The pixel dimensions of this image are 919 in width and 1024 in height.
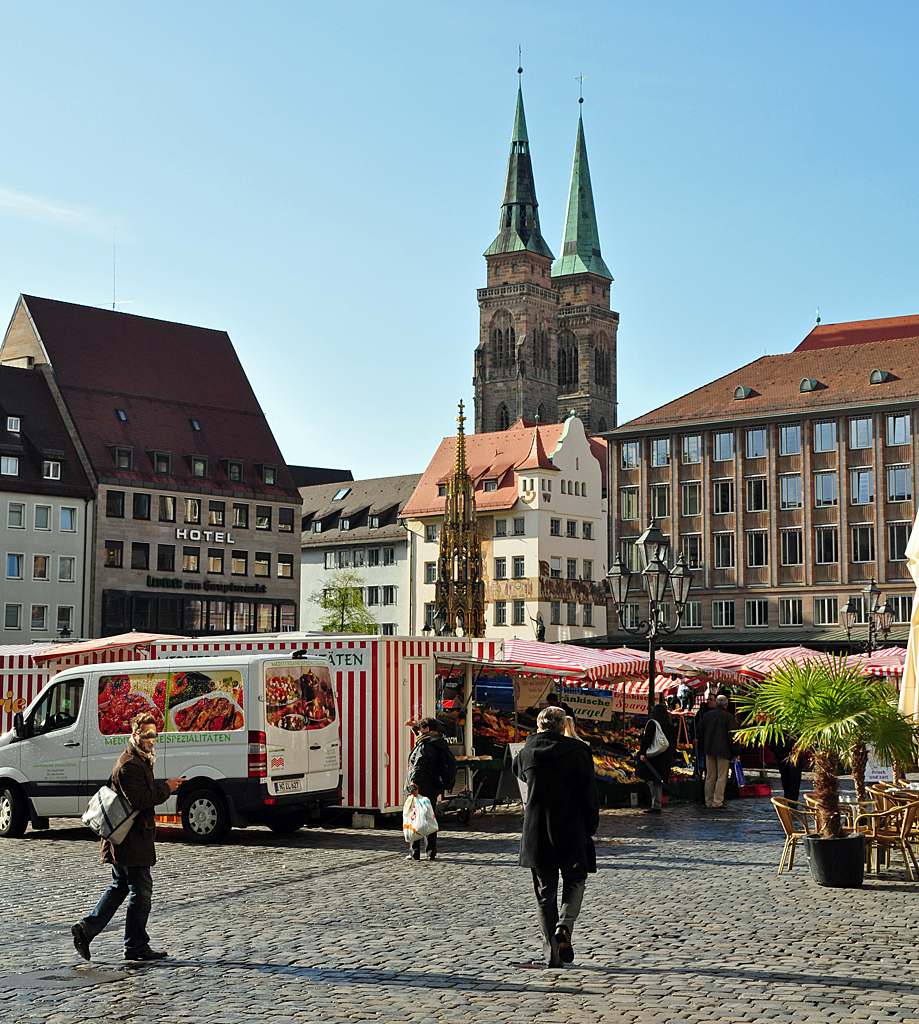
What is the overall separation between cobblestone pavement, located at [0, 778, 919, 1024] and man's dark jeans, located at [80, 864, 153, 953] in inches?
9.8

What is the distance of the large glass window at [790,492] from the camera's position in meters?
76.9

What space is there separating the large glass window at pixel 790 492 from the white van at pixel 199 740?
6033cm

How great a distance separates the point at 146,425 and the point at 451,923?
7068cm

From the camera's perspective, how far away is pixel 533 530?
9019cm

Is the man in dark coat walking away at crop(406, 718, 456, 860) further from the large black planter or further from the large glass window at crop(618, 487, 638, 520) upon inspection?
the large glass window at crop(618, 487, 638, 520)

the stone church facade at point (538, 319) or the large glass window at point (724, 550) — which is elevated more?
the stone church facade at point (538, 319)

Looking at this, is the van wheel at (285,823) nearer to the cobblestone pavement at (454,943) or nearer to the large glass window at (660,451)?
the cobblestone pavement at (454,943)

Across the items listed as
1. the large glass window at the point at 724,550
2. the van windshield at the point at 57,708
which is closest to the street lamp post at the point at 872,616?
the van windshield at the point at 57,708

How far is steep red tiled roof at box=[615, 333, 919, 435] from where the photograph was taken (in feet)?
246

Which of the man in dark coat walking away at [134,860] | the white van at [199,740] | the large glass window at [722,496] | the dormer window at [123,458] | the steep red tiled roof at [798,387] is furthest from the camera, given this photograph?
the large glass window at [722,496]

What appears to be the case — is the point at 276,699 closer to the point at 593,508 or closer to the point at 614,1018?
the point at 614,1018

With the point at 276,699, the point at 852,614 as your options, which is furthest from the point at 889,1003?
the point at 852,614

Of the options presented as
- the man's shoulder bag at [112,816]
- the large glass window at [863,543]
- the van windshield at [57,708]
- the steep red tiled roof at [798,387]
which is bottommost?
the man's shoulder bag at [112,816]

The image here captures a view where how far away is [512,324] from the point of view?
14538cm
